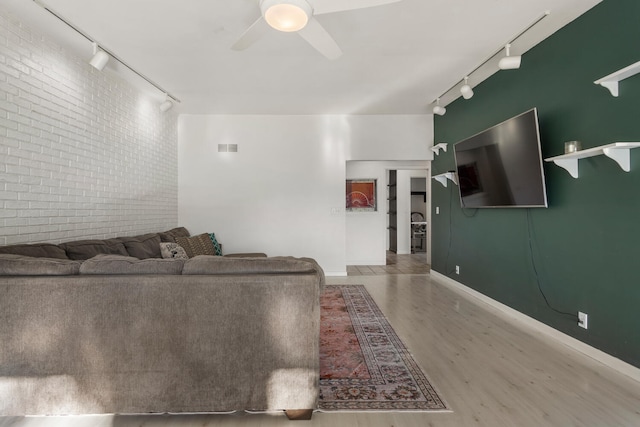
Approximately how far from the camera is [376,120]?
5492 millimetres

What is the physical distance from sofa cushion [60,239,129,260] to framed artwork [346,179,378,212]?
4.58 meters

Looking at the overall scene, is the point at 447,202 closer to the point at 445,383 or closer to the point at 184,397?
the point at 445,383

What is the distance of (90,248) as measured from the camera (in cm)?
274

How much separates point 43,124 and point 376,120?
4.42 meters

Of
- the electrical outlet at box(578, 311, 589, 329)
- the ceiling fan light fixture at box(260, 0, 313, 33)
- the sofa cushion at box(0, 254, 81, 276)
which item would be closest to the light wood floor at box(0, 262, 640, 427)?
the electrical outlet at box(578, 311, 589, 329)

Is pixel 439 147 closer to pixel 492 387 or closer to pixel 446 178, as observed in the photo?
pixel 446 178

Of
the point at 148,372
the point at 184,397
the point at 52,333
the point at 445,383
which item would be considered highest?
the point at 52,333

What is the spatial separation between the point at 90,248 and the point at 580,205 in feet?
13.5

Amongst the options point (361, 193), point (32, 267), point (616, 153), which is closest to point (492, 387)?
point (616, 153)

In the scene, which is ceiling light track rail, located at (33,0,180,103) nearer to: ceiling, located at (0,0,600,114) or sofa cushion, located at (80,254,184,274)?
ceiling, located at (0,0,600,114)

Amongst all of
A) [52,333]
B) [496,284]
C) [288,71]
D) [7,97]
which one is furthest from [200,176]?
[496,284]

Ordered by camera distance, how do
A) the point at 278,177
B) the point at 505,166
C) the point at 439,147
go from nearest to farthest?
1. the point at 505,166
2. the point at 439,147
3. the point at 278,177

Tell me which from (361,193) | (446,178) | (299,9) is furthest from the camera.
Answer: (361,193)

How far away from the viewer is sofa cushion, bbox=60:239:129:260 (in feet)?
8.43
